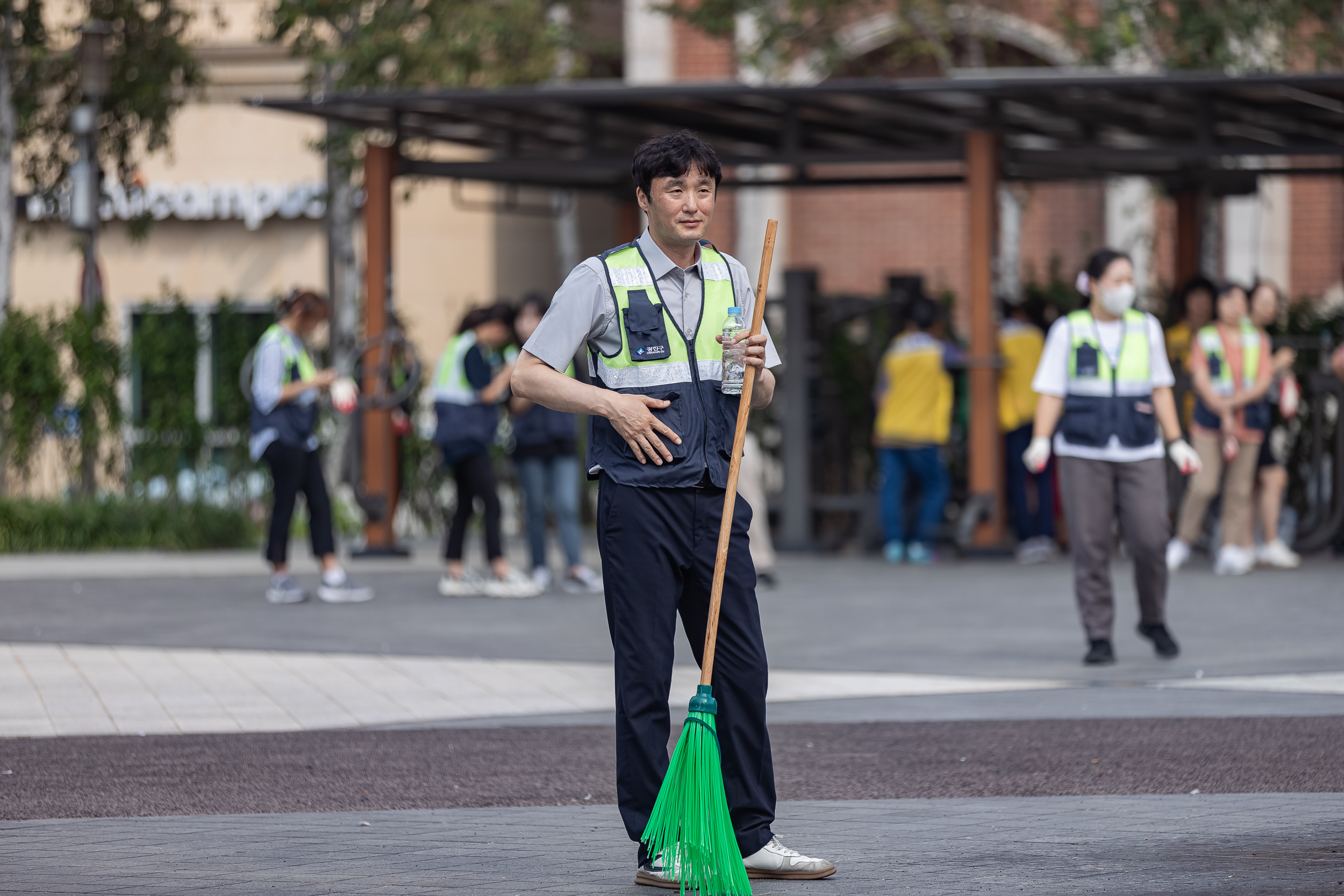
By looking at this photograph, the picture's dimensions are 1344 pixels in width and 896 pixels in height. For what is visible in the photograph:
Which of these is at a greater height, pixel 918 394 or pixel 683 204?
pixel 683 204

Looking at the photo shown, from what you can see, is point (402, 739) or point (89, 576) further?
point (89, 576)

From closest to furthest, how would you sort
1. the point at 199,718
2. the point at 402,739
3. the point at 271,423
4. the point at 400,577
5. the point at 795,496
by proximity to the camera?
the point at 402,739 < the point at 199,718 < the point at 271,423 < the point at 400,577 < the point at 795,496

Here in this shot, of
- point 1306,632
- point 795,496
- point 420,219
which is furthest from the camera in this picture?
point 420,219

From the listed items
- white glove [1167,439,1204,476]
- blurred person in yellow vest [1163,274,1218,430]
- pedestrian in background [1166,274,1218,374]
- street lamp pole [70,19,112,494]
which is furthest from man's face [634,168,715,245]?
street lamp pole [70,19,112,494]

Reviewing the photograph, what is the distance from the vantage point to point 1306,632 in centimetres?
1053

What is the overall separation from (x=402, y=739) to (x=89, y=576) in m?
7.16

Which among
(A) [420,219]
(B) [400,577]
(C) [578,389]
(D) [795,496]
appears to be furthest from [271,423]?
(A) [420,219]

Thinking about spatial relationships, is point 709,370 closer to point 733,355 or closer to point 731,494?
point 733,355

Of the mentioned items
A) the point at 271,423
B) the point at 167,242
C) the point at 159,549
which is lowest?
the point at 159,549

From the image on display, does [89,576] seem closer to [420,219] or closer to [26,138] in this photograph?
[26,138]

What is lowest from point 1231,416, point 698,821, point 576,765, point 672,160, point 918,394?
point 576,765

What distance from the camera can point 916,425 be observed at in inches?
587

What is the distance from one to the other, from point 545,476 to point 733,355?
7.74 metres

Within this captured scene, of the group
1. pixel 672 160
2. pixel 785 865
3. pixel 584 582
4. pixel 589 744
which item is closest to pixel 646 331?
pixel 672 160
